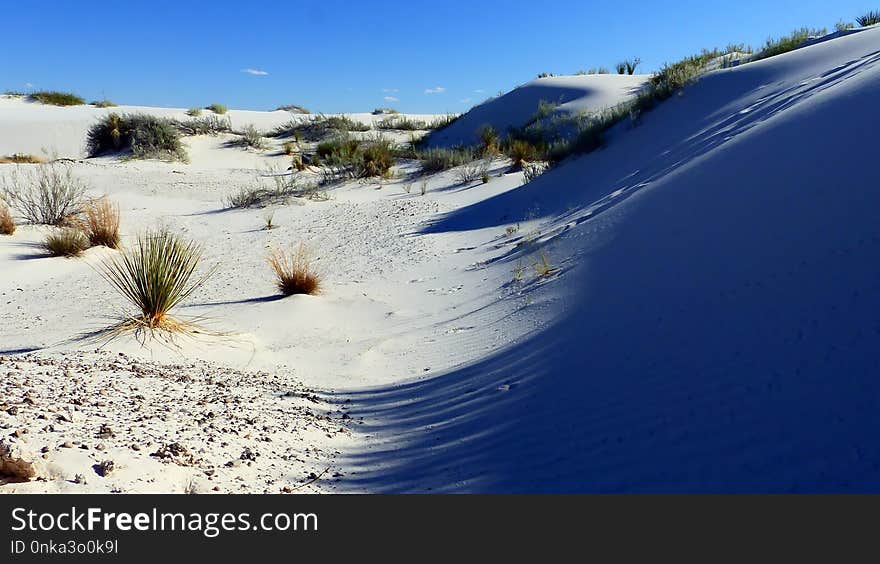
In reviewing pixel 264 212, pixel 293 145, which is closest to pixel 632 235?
pixel 264 212

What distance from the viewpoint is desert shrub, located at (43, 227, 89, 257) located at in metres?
9.92

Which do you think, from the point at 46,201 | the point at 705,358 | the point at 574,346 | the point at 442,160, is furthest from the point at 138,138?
the point at 705,358

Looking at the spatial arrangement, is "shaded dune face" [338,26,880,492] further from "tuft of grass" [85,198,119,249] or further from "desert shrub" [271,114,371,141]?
"desert shrub" [271,114,371,141]

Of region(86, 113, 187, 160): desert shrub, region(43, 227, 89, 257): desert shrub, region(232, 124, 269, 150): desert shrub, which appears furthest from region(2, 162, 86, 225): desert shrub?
region(232, 124, 269, 150): desert shrub

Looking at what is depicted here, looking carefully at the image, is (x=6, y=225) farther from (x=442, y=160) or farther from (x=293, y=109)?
(x=293, y=109)

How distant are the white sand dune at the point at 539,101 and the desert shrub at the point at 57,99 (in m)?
19.3

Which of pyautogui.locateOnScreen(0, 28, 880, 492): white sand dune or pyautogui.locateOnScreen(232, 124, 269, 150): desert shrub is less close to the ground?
pyautogui.locateOnScreen(232, 124, 269, 150): desert shrub

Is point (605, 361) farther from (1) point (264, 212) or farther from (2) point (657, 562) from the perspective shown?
(1) point (264, 212)

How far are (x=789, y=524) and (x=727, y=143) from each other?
5396 millimetres

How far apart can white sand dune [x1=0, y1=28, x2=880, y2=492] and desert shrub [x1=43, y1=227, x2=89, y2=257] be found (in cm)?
49

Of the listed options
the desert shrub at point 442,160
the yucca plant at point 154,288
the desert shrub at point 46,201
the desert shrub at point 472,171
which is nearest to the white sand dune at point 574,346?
the yucca plant at point 154,288

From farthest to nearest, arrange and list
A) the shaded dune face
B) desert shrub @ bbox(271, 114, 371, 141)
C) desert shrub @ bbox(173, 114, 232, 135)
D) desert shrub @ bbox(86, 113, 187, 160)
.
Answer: desert shrub @ bbox(271, 114, 371, 141)
desert shrub @ bbox(173, 114, 232, 135)
desert shrub @ bbox(86, 113, 187, 160)
the shaded dune face

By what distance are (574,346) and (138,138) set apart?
61.6 ft

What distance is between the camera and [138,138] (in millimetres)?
19906
